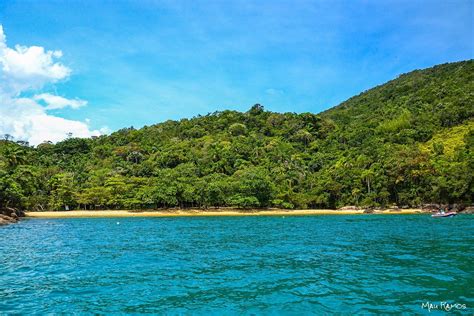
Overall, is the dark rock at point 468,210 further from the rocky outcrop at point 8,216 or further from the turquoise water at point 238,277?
the rocky outcrop at point 8,216

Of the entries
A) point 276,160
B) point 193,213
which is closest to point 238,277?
point 193,213

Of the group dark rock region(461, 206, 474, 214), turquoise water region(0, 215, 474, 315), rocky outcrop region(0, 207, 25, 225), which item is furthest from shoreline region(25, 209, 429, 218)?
turquoise water region(0, 215, 474, 315)

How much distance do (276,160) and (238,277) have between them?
11251 cm

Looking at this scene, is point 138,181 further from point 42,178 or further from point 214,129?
point 214,129

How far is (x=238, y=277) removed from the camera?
19.3 meters

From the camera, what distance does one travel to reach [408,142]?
12031cm

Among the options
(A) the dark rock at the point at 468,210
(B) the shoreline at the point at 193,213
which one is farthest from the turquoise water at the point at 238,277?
(B) the shoreline at the point at 193,213

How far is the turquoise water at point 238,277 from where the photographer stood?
14.5 meters

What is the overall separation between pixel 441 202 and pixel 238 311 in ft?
295

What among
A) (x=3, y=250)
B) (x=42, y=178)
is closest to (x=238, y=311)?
(x=3, y=250)

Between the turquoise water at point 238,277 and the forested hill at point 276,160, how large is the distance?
6186 cm

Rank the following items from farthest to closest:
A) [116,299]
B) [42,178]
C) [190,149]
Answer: [190,149] < [42,178] < [116,299]

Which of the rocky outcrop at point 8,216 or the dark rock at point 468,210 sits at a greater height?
the rocky outcrop at point 8,216

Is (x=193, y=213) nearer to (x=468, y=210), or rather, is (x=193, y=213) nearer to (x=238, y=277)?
(x=468, y=210)
